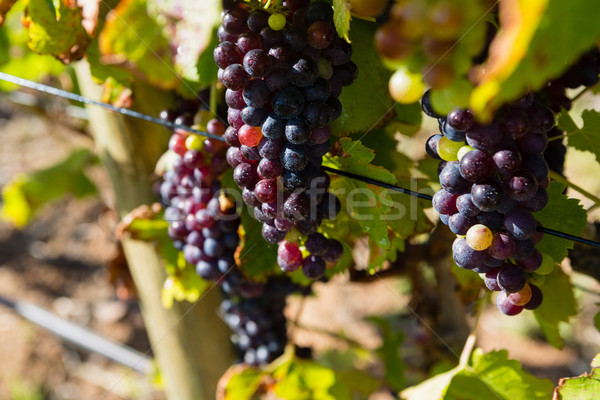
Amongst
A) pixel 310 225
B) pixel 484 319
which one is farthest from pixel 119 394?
pixel 310 225

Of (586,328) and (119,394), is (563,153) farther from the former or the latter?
(119,394)

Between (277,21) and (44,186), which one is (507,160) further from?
(44,186)

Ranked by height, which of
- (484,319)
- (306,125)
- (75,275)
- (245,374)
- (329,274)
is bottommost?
(75,275)

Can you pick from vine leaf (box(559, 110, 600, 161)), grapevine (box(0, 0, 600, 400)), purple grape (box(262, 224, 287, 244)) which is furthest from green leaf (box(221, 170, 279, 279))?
vine leaf (box(559, 110, 600, 161))

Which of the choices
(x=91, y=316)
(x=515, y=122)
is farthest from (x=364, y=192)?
(x=91, y=316)

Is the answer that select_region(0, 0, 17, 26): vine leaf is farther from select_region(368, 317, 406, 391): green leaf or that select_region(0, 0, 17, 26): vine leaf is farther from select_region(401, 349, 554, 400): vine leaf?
select_region(368, 317, 406, 391): green leaf

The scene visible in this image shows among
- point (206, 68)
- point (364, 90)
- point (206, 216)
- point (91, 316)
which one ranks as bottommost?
point (91, 316)
